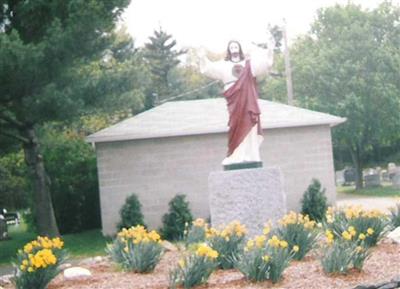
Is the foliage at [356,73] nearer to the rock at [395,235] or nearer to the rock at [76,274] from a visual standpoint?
the rock at [395,235]

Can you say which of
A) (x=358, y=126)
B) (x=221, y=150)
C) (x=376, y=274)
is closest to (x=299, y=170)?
(x=221, y=150)

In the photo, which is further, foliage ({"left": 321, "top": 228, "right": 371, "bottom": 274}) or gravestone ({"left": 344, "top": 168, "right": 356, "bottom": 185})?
gravestone ({"left": 344, "top": 168, "right": 356, "bottom": 185})

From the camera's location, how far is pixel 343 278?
7.89 m

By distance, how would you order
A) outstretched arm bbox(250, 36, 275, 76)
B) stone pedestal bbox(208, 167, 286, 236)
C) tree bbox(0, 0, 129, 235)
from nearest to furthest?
stone pedestal bbox(208, 167, 286, 236) < outstretched arm bbox(250, 36, 275, 76) < tree bbox(0, 0, 129, 235)

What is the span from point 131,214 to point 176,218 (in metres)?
1.18

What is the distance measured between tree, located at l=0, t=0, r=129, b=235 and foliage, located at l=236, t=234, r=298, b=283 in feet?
22.7

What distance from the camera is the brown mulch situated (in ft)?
25.5

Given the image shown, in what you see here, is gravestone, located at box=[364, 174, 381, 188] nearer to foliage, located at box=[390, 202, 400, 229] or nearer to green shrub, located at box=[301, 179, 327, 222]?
green shrub, located at box=[301, 179, 327, 222]

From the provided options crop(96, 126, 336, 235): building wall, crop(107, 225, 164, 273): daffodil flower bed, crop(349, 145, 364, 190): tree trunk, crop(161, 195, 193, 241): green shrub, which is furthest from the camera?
crop(349, 145, 364, 190): tree trunk

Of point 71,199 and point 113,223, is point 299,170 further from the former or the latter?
point 71,199

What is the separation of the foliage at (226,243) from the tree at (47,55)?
5826 mm

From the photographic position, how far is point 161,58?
58.8 metres

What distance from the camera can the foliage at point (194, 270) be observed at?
308 inches

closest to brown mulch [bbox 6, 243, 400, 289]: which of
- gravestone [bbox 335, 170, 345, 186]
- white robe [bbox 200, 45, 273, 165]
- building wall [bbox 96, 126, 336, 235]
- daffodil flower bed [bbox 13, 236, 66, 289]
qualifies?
daffodil flower bed [bbox 13, 236, 66, 289]
